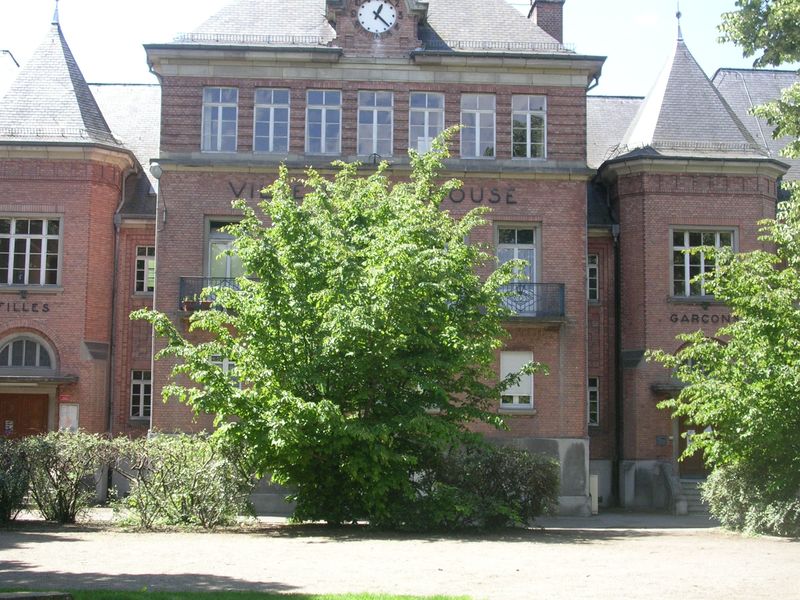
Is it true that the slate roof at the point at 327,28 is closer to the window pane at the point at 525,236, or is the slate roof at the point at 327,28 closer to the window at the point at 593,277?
the window pane at the point at 525,236

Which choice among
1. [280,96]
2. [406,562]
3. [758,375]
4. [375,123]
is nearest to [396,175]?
[375,123]

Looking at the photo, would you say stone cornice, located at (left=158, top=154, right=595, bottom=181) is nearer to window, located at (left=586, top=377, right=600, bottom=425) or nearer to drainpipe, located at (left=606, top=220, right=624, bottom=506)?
drainpipe, located at (left=606, top=220, right=624, bottom=506)

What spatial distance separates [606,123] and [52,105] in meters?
16.6

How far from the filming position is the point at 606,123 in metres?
33.8

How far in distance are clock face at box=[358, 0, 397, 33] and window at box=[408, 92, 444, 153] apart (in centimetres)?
188

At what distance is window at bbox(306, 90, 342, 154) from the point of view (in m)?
27.3

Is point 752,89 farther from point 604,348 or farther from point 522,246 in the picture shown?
point 522,246

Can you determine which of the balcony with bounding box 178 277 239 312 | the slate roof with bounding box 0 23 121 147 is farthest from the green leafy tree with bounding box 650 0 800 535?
the slate roof with bounding box 0 23 121 147

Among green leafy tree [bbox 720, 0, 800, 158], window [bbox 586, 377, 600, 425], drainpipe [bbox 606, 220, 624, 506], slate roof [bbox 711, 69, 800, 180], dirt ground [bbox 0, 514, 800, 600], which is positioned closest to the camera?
dirt ground [bbox 0, 514, 800, 600]

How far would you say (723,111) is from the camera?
30047mm

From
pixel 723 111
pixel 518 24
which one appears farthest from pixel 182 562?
pixel 723 111

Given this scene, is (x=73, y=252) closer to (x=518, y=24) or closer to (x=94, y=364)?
(x=94, y=364)

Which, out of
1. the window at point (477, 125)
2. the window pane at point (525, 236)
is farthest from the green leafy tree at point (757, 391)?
the window at point (477, 125)

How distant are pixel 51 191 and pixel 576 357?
14.2 m
